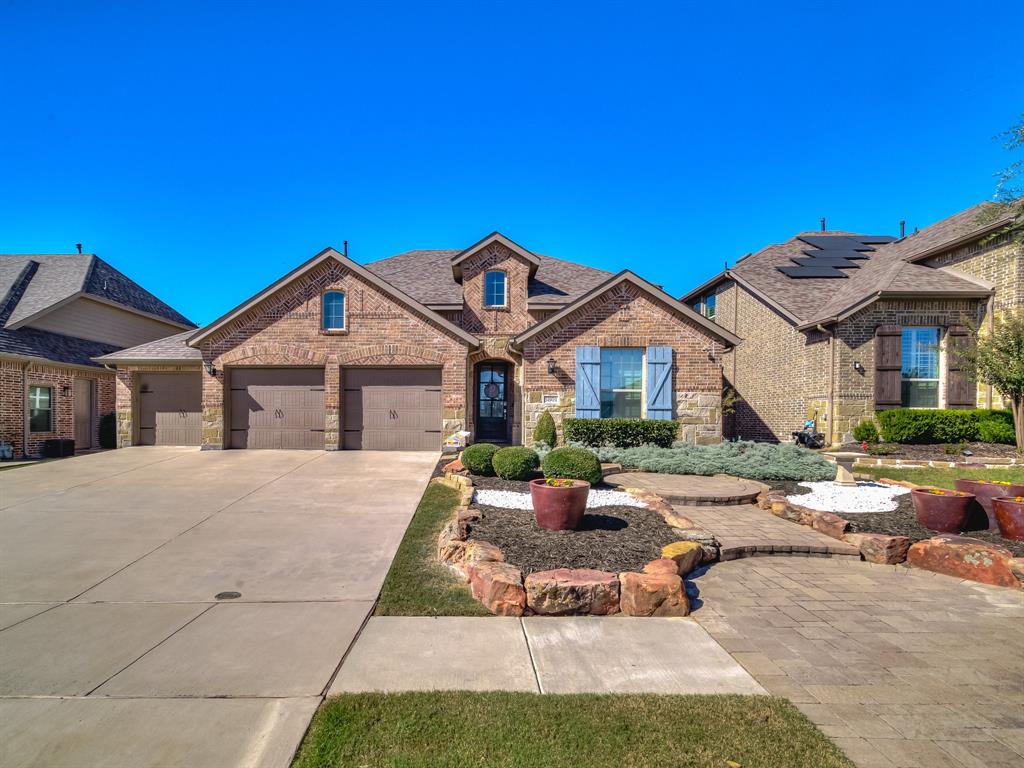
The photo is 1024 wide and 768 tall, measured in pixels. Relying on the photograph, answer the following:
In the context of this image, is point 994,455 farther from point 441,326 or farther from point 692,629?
point 441,326

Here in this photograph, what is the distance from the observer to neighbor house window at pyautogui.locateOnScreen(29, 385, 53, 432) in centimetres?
1467

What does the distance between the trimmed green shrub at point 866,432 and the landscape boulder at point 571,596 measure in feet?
44.3

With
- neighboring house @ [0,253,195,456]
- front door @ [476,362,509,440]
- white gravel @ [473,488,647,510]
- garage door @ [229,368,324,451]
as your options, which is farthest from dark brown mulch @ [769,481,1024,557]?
neighboring house @ [0,253,195,456]

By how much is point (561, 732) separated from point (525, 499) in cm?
523

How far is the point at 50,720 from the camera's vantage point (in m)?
2.79

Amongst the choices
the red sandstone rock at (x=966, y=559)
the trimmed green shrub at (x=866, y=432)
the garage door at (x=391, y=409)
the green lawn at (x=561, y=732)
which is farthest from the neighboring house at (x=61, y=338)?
→ the trimmed green shrub at (x=866, y=432)

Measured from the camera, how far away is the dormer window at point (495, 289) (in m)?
16.7

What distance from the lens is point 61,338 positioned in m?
16.5

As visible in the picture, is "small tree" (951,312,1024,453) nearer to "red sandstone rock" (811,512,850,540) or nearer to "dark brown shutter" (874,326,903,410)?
"dark brown shutter" (874,326,903,410)

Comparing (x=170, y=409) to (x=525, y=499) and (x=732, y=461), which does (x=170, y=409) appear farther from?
(x=732, y=461)

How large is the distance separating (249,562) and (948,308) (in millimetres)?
18952

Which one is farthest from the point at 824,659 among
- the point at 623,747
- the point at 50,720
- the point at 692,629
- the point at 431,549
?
the point at 50,720

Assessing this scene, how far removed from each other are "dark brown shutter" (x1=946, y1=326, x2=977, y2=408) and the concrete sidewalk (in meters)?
15.4

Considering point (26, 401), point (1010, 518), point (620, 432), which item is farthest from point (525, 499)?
point (26, 401)
